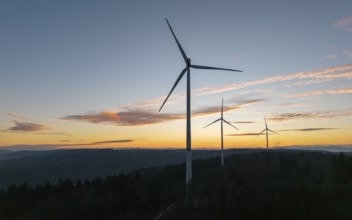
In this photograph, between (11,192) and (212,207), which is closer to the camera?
(212,207)

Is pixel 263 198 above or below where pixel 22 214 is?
above

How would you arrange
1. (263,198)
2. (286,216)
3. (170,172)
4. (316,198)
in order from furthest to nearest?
(170,172), (263,198), (316,198), (286,216)

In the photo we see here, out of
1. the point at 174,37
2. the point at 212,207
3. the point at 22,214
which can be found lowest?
the point at 22,214

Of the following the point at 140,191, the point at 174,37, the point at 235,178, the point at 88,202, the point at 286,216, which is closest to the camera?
the point at 286,216

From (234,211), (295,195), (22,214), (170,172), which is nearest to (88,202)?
(22,214)

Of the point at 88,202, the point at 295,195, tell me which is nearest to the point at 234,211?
the point at 295,195

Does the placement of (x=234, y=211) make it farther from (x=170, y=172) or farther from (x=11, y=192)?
(x=170, y=172)
